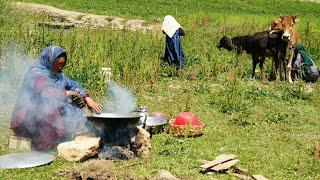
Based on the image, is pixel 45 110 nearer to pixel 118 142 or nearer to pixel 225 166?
pixel 118 142

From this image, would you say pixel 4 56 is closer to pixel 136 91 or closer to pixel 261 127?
pixel 136 91

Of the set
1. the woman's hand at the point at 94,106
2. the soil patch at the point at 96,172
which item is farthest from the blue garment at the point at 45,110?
the soil patch at the point at 96,172

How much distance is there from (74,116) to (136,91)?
3232 mm

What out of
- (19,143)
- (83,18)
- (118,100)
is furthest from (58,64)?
(83,18)

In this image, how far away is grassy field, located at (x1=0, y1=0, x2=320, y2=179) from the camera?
6.08 metres

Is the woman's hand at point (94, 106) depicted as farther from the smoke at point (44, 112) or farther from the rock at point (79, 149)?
the rock at point (79, 149)

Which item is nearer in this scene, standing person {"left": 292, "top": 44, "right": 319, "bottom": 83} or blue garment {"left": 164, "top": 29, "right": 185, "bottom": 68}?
standing person {"left": 292, "top": 44, "right": 319, "bottom": 83}

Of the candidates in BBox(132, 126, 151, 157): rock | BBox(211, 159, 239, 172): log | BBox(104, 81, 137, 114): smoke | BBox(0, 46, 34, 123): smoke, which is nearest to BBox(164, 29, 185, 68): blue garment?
BBox(104, 81, 137, 114): smoke

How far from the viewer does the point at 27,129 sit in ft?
21.3

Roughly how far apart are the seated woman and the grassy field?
0.41 meters

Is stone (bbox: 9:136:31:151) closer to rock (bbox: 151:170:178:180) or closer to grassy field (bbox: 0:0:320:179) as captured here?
grassy field (bbox: 0:0:320:179)

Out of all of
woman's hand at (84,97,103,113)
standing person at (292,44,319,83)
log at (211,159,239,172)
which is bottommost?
log at (211,159,239,172)

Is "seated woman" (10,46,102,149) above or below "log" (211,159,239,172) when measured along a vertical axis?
above

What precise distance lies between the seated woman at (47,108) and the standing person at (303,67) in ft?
21.5
